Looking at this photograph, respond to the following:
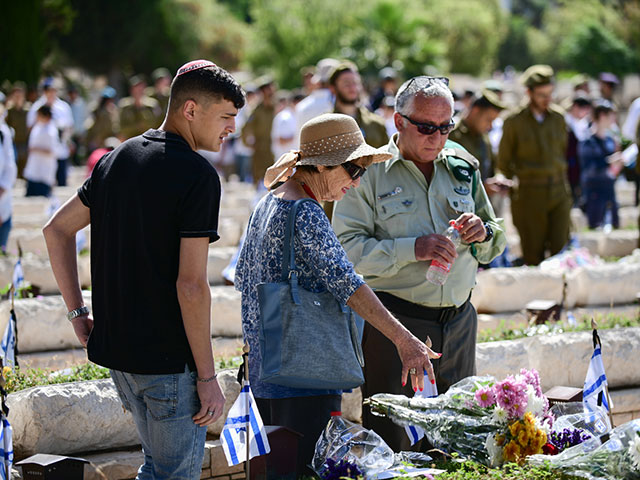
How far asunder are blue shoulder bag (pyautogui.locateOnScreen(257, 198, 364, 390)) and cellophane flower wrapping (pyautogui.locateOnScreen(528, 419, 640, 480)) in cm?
92

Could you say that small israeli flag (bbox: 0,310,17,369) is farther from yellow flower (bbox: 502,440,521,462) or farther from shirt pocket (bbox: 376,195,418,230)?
yellow flower (bbox: 502,440,521,462)

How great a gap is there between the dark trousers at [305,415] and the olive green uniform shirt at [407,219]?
819mm

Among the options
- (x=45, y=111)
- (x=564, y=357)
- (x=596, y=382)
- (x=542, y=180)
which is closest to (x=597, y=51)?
(x=45, y=111)

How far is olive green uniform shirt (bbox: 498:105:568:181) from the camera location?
906 centimetres

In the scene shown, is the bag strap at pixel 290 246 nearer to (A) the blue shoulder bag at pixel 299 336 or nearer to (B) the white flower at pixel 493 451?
(A) the blue shoulder bag at pixel 299 336

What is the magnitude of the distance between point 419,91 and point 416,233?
71cm

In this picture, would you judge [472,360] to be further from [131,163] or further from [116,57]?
[116,57]

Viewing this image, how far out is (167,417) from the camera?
10.3 feet

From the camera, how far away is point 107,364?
3.18m

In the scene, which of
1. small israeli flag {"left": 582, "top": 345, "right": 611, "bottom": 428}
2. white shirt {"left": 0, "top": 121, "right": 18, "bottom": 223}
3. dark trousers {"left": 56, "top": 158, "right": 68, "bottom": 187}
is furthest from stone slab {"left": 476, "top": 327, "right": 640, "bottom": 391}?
dark trousers {"left": 56, "top": 158, "right": 68, "bottom": 187}

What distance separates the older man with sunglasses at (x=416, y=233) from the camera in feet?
14.6

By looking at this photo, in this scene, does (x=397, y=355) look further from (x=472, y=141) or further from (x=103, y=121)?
(x=103, y=121)

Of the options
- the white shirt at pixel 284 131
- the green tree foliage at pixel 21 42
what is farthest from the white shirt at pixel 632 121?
the green tree foliage at pixel 21 42

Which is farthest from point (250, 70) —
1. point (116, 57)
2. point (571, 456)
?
point (571, 456)
